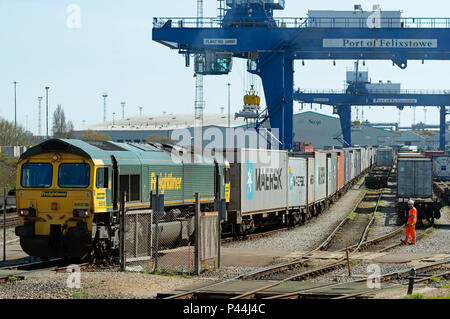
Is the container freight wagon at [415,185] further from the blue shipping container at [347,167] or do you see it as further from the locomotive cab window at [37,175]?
the locomotive cab window at [37,175]

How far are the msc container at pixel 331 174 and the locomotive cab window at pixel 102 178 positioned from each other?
23.7 m

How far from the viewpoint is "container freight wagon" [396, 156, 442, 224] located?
31.6 metres

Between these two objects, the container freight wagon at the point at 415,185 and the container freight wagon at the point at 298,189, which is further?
the container freight wagon at the point at 415,185

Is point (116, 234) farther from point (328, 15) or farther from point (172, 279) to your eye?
point (328, 15)

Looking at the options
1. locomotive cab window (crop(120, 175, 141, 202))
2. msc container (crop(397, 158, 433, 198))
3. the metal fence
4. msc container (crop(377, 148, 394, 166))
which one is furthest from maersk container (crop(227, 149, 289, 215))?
msc container (crop(377, 148, 394, 166))

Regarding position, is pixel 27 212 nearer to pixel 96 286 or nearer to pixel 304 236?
pixel 96 286

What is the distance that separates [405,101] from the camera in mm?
77438

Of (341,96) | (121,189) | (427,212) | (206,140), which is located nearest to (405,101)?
(341,96)

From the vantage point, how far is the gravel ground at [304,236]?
23.8 metres

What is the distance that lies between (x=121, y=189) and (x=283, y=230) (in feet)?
40.2

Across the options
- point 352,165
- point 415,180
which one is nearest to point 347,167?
point 352,165

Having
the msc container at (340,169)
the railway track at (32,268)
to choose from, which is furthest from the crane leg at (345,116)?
the railway track at (32,268)

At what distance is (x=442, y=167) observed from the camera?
54844 millimetres

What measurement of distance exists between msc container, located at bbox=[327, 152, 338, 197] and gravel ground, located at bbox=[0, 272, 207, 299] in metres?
25.2
